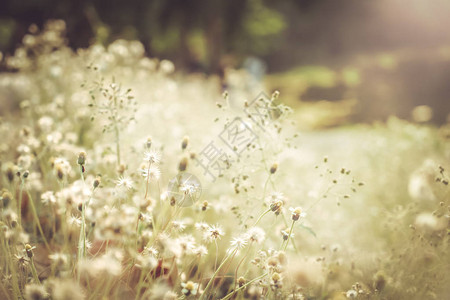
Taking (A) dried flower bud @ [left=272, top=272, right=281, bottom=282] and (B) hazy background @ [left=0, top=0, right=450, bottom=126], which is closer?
(A) dried flower bud @ [left=272, top=272, right=281, bottom=282]

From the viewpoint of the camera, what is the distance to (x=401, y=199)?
2.77 m

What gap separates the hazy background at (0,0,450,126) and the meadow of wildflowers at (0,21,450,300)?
293 cm

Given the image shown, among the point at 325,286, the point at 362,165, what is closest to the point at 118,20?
the point at 362,165

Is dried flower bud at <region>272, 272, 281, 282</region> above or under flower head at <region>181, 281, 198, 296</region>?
above

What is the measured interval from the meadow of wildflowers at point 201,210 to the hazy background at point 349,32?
293 cm

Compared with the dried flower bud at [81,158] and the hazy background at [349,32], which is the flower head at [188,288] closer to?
the dried flower bud at [81,158]

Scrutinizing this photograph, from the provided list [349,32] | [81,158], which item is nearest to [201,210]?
[81,158]

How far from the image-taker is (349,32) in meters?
13.5

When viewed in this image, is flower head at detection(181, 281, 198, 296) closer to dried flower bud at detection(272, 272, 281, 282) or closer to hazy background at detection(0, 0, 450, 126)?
dried flower bud at detection(272, 272, 281, 282)

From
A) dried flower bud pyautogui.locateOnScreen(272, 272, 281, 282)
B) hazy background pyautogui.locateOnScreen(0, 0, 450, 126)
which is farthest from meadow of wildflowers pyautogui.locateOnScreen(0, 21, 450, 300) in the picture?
hazy background pyautogui.locateOnScreen(0, 0, 450, 126)

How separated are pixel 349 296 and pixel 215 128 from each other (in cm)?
244

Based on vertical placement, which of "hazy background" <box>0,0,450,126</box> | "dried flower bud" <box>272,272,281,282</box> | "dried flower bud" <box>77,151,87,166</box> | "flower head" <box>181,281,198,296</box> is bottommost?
"flower head" <box>181,281,198,296</box>

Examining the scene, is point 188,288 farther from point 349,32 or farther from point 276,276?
point 349,32

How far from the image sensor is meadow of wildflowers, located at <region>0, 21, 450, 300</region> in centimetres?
124
